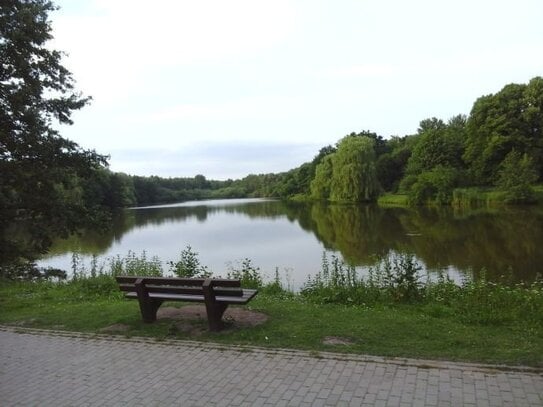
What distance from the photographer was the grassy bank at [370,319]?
545 cm

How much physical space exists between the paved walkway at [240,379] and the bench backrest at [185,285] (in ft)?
2.68

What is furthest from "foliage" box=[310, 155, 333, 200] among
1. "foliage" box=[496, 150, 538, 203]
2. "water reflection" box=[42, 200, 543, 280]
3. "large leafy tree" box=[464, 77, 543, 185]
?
"water reflection" box=[42, 200, 543, 280]

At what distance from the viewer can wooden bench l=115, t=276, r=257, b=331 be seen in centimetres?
658

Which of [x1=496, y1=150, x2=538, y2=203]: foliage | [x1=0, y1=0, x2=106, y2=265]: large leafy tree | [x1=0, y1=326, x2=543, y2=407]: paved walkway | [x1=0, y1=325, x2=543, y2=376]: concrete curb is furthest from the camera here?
[x1=496, y1=150, x2=538, y2=203]: foliage

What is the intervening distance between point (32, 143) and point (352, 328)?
696cm

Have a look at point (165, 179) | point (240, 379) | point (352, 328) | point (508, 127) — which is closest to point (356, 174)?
point (508, 127)

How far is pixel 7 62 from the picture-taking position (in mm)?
8898

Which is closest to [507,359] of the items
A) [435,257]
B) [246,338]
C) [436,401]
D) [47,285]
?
[436,401]

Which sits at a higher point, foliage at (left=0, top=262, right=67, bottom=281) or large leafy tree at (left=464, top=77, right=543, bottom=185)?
large leafy tree at (left=464, top=77, right=543, bottom=185)

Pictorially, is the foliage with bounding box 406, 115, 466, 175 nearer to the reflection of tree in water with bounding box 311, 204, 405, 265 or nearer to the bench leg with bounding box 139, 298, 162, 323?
the reflection of tree in water with bounding box 311, 204, 405, 265

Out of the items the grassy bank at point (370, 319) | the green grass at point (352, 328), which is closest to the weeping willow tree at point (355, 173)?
the grassy bank at point (370, 319)

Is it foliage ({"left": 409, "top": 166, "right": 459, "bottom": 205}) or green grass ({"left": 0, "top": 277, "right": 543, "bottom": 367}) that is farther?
foliage ({"left": 409, "top": 166, "right": 459, "bottom": 205})

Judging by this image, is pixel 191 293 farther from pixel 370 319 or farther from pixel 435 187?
pixel 435 187

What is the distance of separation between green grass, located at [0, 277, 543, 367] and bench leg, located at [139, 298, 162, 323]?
143 millimetres
